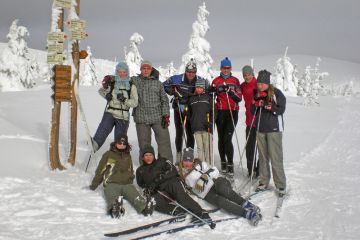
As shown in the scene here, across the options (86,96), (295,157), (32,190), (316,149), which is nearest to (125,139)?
(32,190)

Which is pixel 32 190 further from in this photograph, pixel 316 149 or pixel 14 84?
pixel 14 84

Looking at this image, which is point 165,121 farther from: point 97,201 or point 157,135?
point 97,201

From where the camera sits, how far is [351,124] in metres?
23.2

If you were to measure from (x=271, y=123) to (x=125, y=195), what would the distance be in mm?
3126

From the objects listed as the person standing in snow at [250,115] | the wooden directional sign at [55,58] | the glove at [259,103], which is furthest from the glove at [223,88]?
the wooden directional sign at [55,58]

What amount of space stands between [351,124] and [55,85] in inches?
753

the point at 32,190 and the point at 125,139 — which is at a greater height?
the point at 125,139

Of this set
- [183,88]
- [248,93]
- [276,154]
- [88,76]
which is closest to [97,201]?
[183,88]

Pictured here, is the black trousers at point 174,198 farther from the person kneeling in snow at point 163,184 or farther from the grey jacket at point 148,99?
the grey jacket at point 148,99

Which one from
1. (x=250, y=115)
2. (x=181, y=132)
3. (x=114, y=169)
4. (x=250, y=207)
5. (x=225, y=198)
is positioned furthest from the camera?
(x=181, y=132)

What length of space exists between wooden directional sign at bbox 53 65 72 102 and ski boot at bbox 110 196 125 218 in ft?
11.0

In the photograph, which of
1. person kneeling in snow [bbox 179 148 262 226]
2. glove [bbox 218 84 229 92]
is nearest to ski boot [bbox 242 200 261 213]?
person kneeling in snow [bbox 179 148 262 226]

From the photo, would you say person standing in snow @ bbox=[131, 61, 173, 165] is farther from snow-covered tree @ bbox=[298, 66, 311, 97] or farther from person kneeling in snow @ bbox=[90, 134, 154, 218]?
snow-covered tree @ bbox=[298, 66, 311, 97]

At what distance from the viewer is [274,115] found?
311 inches
